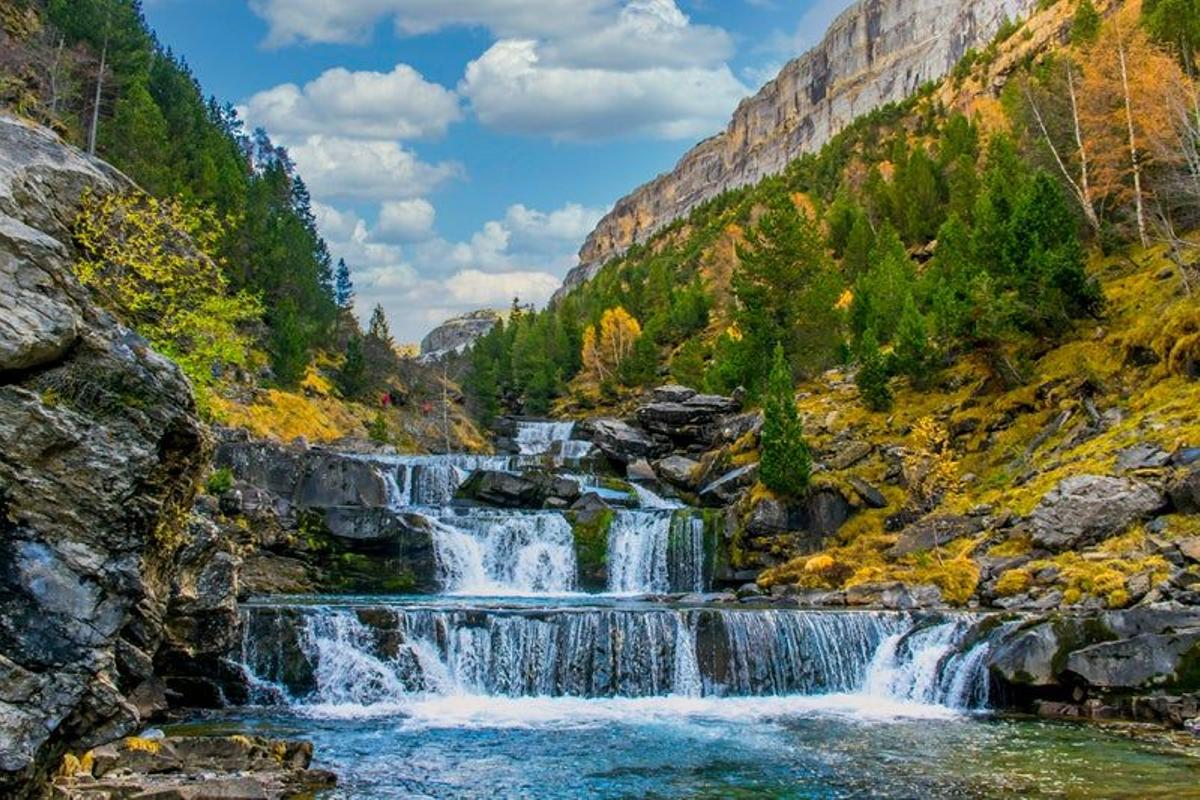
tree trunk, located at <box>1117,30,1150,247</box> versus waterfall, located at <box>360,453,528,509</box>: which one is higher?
tree trunk, located at <box>1117,30,1150,247</box>

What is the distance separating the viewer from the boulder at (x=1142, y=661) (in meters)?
22.0

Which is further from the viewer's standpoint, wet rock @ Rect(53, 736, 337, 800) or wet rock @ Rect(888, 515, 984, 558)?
wet rock @ Rect(888, 515, 984, 558)

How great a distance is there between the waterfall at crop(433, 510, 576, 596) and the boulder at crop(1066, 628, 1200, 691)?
23.7 m

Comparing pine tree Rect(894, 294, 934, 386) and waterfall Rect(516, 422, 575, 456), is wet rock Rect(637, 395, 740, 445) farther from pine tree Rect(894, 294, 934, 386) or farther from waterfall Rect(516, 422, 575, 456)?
waterfall Rect(516, 422, 575, 456)

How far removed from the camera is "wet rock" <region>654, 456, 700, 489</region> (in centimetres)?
5406

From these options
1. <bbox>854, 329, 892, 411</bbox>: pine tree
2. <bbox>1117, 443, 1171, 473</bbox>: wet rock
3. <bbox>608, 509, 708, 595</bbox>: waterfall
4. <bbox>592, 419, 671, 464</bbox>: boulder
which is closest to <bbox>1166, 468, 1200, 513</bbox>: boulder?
<bbox>1117, 443, 1171, 473</bbox>: wet rock

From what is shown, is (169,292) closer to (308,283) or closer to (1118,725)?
(1118,725)

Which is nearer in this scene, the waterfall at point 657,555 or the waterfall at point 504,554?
the waterfall at point 504,554

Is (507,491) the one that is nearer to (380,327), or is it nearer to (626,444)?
(626,444)

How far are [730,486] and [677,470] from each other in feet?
26.4

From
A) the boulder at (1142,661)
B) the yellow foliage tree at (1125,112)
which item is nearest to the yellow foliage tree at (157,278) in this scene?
the boulder at (1142,661)

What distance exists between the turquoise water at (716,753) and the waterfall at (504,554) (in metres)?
16.2

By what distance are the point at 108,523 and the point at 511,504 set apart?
3969 cm

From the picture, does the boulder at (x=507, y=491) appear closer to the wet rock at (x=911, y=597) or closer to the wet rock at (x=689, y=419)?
the wet rock at (x=689, y=419)
